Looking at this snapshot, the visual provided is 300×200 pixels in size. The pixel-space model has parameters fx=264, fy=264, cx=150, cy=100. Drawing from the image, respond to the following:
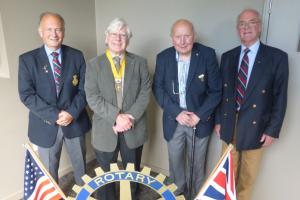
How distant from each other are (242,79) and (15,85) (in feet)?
6.10

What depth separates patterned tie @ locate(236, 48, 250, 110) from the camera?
6.20 feet

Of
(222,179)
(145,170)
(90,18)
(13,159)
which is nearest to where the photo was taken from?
(145,170)

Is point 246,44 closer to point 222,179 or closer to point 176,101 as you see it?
point 176,101

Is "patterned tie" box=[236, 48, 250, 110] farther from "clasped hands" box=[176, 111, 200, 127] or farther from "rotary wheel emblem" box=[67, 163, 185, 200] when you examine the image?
"rotary wheel emblem" box=[67, 163, 185, 200]

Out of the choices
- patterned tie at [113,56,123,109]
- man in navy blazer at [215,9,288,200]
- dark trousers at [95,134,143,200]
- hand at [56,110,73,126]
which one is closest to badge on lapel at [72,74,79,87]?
hand at [56,110,73,126]

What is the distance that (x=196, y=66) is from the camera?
6.53 feet

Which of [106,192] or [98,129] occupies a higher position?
[98,129]

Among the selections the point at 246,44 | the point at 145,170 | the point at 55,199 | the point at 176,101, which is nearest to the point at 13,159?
the point at 55,199

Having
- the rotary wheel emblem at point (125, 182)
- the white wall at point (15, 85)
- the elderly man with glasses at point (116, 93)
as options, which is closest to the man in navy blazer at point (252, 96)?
the elderly man with glasses at point (116, 93)

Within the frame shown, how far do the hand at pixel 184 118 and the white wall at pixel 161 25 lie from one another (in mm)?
608

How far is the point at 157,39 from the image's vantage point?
260 centimetres

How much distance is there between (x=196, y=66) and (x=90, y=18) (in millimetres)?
1487

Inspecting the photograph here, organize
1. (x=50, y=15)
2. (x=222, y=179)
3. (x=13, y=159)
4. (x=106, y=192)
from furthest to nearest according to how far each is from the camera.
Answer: (x=13, y=159)
(x=106, y=192)
(x=50, y=15)
(x=222, y=179)

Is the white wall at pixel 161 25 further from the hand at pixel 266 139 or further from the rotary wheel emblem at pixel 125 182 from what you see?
the rotary wheel emblem at pixel 125 182
